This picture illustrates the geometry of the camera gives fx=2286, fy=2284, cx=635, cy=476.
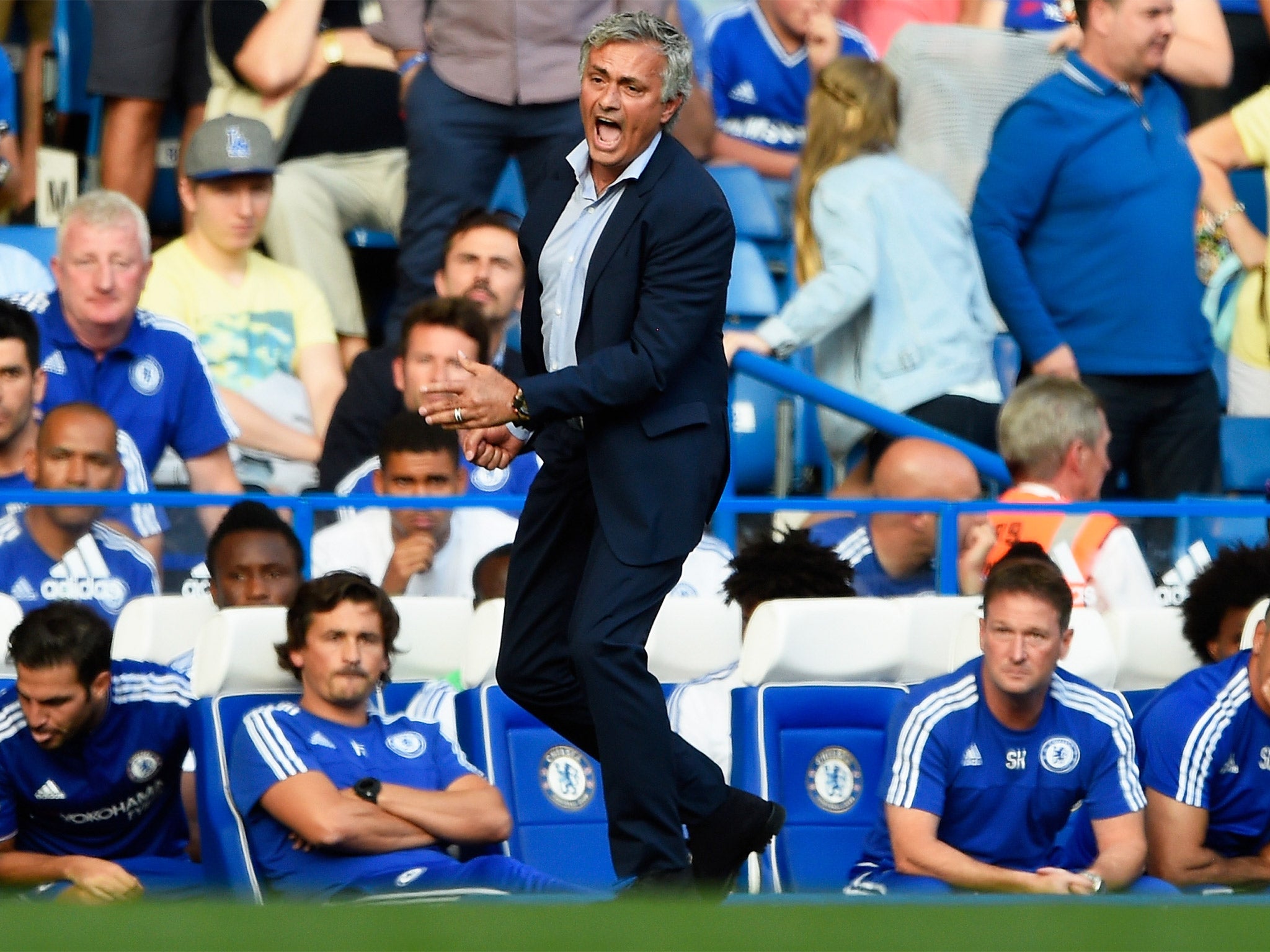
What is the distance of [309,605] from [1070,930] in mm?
2894

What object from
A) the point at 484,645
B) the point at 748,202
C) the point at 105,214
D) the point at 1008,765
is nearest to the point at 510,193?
the point at 748,202

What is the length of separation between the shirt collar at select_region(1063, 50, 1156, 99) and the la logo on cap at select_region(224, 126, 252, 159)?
108 inches

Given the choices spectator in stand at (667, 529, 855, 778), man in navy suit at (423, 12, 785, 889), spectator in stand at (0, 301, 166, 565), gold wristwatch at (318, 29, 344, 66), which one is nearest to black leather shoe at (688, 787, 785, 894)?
man in navy suit at (423, 12, 785, 889)

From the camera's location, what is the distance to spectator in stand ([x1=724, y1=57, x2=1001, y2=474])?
7.42 m

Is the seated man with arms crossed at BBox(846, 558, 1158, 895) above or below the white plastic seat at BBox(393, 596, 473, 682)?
below

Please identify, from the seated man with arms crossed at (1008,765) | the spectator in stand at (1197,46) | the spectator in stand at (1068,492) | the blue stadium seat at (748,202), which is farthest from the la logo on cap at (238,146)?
the seated man with arms crossed at (1008,765)

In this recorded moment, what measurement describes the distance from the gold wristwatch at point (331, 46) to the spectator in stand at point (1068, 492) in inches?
129

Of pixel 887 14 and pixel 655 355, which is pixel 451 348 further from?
pixel 887 14

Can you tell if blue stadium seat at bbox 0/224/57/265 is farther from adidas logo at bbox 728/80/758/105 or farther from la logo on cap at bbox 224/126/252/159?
adidas logo at bbox 728/80/758/105

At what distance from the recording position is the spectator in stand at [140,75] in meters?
8.32

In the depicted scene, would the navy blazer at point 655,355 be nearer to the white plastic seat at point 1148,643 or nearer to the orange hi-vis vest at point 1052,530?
the orange hi-vis vest at point 1052,530

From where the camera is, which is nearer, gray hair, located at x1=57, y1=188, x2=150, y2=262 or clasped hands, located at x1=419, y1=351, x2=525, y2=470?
clasped hands, located at x1=419, y1=351, x2=525, y2=470

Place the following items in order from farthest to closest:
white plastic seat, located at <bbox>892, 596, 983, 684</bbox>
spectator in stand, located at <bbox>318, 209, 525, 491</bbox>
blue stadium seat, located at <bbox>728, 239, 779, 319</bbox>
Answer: blue stadium seat, located at <bbox>728, 239, 779, 319</bbox> < spectator in stand, located at <bbox>318, 209, 525, 491</bbox> < white plastic seat, located at <bbox>892, 596, 983, 684</bbox>

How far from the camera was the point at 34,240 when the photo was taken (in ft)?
25.9
